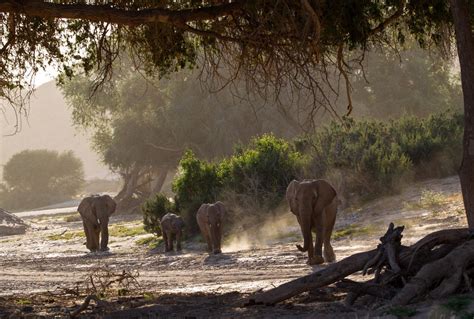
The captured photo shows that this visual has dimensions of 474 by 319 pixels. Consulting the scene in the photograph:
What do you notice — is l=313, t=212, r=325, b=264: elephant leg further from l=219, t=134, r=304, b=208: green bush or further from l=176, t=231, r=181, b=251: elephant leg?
l=219, t=134, r=304, b=208: green bush

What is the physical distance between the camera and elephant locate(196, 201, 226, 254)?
2633 cm

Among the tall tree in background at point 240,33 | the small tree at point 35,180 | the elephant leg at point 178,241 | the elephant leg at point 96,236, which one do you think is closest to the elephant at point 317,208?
the tall tree in background at point 240,33

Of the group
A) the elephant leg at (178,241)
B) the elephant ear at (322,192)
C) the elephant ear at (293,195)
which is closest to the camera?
the elephant ear at (322,192)

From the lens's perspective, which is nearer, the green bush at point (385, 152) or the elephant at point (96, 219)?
the green bush at point (385, 152)

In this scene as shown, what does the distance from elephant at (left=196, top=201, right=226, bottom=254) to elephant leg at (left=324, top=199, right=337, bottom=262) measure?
5427mm

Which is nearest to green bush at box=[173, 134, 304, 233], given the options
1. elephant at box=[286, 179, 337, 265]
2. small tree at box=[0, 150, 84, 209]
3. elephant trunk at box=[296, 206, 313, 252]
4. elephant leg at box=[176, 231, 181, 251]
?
elephant leg at box=[176, 231, 181, 251]

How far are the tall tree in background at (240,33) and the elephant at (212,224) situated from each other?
10.1 m

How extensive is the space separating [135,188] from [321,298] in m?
51.7

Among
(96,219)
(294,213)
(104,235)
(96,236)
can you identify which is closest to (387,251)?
(294,213)

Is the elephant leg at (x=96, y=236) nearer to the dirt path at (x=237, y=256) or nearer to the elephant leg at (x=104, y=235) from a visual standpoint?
the elephant leg at (x=104, y=235)

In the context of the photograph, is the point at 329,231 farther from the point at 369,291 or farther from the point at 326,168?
the point at 326,168

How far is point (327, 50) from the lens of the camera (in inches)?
599

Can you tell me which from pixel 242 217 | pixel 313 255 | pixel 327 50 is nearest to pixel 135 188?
pixel 242 217

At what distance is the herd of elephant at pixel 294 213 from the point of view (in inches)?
785
